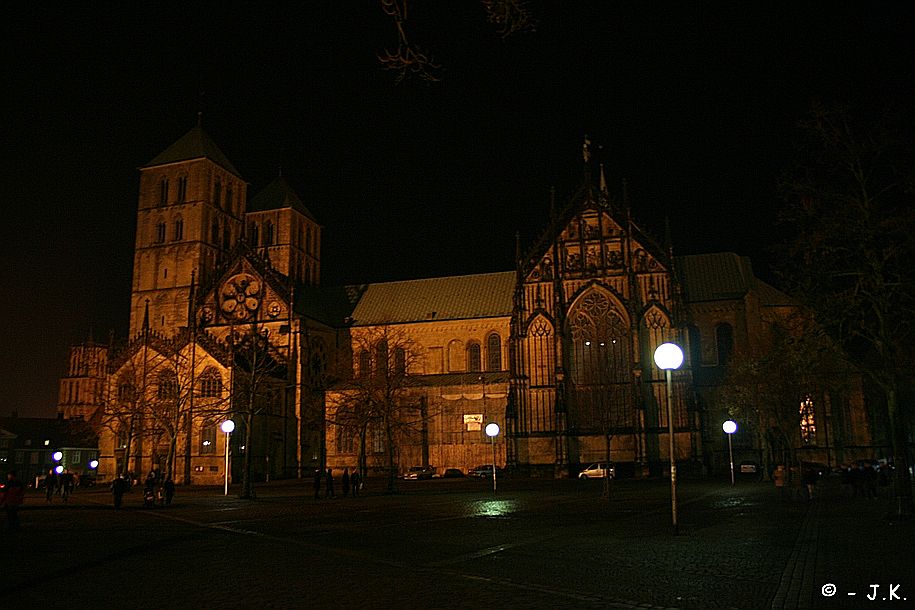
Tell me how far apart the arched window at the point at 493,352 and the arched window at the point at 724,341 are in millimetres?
20295

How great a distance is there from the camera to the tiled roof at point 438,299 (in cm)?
8195

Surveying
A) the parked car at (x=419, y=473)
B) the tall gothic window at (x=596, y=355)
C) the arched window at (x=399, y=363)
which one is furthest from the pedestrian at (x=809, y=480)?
the parked car at (x=419, y=473)

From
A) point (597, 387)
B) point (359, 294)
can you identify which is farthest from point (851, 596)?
point (359, 294)

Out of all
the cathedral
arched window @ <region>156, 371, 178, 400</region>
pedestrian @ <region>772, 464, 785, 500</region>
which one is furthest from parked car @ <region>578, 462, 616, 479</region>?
arched window @ <region>156, 371, 178, 400</region>

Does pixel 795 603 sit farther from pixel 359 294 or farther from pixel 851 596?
pixel 359 294

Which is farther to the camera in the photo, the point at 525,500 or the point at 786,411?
the point at 786,411

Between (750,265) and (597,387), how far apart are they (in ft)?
91.8

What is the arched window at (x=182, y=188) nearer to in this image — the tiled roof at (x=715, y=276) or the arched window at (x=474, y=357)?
the arched window at (x=474, y=357)

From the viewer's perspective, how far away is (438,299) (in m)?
85.6

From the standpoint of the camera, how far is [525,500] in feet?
124

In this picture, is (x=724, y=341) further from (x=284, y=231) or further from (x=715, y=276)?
(x=284, y=231)

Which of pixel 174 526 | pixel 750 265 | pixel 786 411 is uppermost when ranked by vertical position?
pixel 750 265

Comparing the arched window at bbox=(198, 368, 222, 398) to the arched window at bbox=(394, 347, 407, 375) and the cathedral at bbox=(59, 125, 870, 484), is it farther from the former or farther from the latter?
the arched window at bbox=(394, 347, 407, 375)

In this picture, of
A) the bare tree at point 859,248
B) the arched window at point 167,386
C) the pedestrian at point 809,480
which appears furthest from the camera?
the arched window at point 167,386
